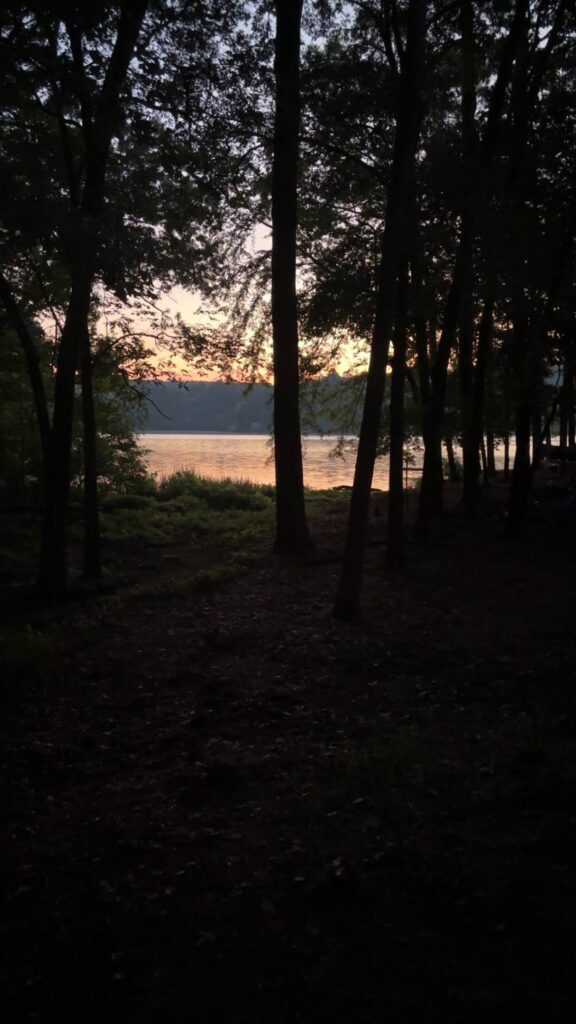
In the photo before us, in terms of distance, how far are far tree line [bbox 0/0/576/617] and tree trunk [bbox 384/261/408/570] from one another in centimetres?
4

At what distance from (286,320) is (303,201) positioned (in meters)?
2.29

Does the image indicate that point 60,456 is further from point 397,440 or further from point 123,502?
point 123,502

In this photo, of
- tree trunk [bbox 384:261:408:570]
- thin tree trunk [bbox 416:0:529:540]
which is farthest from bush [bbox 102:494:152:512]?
tree trunk [bbox 384:261:408:570]

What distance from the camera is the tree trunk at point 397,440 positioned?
11602mm

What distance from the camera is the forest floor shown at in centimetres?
318

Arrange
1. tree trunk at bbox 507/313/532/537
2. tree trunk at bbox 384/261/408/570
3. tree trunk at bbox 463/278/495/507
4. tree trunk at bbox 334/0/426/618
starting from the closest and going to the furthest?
tree trunk at bbox 334/0/426/618
tree trunk at bbox 384/261/408/570
tree trunk at bbox 507/313/532/537
tree trunk at bbox 463/278/495/507

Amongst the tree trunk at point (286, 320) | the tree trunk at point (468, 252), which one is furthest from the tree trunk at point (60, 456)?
the tree trunk at point (468, 252)

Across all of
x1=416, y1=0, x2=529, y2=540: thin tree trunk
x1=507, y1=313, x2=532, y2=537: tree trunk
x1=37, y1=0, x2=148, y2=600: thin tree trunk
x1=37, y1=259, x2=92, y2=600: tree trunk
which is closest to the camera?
x1=37, y1=0, x2=148, y2=600: thin tree trunk

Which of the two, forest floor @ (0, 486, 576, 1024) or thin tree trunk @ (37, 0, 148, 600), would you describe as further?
thin tree trunk @ (37, 0, 148, 600)

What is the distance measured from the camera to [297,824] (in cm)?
461

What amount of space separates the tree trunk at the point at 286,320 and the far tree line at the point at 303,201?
42 mm

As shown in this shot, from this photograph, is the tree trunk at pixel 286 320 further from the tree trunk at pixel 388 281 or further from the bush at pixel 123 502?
the bush at pixel 123 502

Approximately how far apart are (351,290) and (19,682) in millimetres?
7417

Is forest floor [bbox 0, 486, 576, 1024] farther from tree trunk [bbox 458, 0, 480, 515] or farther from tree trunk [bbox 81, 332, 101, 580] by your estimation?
tree trunk [bbox 458, 0, 480, 515]
